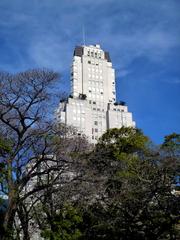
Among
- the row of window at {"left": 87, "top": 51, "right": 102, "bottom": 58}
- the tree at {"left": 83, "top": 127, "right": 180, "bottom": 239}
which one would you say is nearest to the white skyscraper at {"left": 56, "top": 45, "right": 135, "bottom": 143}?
the row of window at {"left": 87, "top": 51, "right": 102, "bottom": 58}

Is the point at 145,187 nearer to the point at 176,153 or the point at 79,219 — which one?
the point at 176,153

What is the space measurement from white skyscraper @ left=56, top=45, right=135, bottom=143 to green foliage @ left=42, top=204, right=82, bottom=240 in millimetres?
49374

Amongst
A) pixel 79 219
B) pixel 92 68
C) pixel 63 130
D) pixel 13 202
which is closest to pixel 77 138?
pixel 63 130

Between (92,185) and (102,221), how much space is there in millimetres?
3197

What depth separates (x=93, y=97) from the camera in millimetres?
77000

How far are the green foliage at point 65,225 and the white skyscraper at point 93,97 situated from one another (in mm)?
49374

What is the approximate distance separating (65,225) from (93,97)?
61.0 metres

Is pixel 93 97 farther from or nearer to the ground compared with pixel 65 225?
farther from the ground

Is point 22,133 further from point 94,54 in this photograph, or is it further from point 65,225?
point 94,54

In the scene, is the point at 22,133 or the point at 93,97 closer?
the point at 22,133

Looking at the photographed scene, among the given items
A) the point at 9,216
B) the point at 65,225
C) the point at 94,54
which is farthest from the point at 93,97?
the point at 9,216

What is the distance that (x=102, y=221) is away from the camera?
19.4 metres

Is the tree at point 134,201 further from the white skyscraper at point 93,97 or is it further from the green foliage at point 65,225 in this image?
the white skyscraper at point 93,97

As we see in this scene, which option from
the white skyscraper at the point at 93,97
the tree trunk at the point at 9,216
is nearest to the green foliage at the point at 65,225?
the tree trunk at the point at 9,216
